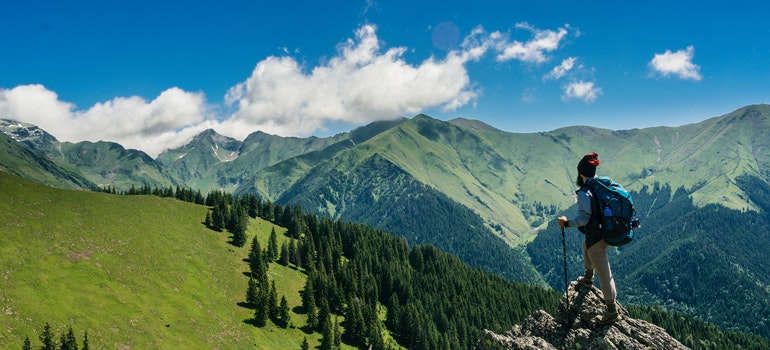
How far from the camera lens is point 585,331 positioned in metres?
17.8

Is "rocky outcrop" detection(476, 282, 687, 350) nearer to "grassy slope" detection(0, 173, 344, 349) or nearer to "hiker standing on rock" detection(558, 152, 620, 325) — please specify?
"hiker standing on rock" detection(558, 152, 620, 325)

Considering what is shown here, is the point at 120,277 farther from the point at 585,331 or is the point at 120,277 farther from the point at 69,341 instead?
the point at 585,331

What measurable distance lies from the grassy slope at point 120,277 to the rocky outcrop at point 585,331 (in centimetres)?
8503

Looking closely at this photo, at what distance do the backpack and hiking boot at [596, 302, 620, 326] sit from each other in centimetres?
370

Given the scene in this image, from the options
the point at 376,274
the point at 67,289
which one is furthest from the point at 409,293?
the point at 67,289

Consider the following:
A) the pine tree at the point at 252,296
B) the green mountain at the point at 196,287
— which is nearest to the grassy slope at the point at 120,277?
the green mountain at the point at 196,287

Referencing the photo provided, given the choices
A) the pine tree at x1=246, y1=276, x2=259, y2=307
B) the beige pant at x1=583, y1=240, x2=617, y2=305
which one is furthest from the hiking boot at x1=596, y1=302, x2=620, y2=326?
the pine tree at x1=246, y1=276, x2=259, y2=307

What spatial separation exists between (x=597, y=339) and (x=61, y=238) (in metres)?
134

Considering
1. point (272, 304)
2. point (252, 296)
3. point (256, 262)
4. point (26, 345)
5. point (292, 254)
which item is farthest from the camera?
point (292, 254)

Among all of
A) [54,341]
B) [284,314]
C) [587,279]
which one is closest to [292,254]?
[284,314]

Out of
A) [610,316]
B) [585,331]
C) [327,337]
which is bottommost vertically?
[327,337]

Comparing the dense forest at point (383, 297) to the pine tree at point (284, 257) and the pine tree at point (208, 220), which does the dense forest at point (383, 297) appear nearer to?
the pine tree at point (284, 257)

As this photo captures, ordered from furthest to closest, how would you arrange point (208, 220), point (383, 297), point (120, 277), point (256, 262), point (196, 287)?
1. point (208, 220)
2. point (383, 297)
3. point (256, 262)
4. point (196, 287)
5. point (120, 277)

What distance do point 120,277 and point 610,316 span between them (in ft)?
396
